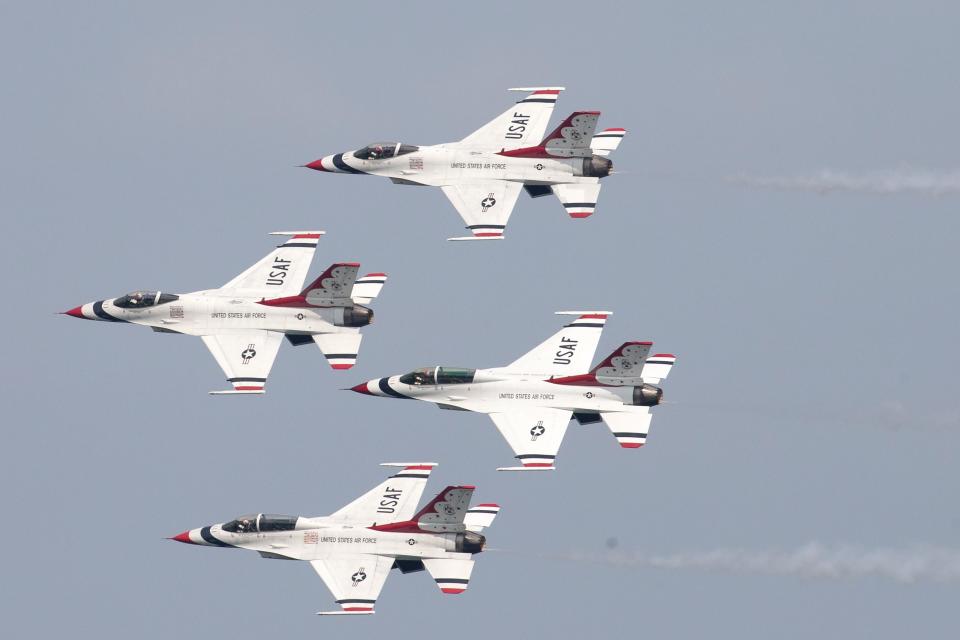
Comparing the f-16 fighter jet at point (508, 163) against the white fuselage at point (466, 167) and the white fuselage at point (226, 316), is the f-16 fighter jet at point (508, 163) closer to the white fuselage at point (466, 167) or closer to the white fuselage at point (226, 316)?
the white fuselage at point (466, 167)

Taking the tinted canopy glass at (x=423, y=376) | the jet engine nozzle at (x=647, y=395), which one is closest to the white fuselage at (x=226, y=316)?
the tinted canopy glass at (x=423, y=376)

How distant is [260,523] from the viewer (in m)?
132

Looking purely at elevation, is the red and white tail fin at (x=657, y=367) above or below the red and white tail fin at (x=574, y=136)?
below

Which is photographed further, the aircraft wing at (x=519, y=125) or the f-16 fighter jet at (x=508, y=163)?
the aircraft wing at (x=519, y=125)

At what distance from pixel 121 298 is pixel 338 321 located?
32.8 feet

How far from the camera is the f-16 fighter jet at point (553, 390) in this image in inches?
5143

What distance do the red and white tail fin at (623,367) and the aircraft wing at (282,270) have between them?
Answer: 13843mm

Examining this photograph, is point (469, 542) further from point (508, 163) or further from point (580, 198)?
point (508, 163)

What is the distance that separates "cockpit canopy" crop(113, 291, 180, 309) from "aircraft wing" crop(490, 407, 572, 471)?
15.4 meters

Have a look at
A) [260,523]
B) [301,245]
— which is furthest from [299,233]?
[260,523]

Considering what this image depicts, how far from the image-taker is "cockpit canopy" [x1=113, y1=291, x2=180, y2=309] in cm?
13662

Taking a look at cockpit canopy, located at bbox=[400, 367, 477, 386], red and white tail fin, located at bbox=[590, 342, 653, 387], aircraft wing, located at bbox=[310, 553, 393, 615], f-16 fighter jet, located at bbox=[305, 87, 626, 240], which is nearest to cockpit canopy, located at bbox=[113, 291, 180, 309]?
f-16 fighter jet, located at bbox=[305, 87, 626, 240]

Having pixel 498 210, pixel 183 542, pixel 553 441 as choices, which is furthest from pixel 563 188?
pixel 183 542

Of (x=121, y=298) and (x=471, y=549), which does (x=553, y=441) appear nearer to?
(x=471, y=549)
